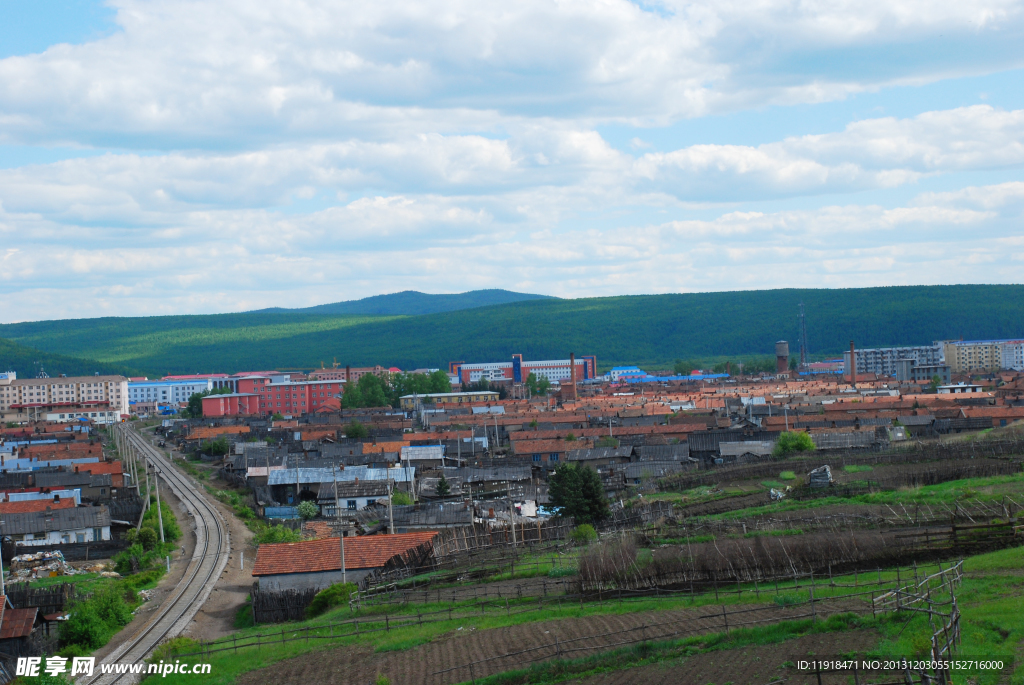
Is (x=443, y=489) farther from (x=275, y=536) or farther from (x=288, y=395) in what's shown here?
(x=288, y=395)

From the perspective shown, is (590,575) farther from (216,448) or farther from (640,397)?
(640,397)

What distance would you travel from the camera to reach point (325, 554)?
2430 cm

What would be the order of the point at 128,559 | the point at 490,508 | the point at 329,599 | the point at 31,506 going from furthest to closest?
the point at 31,506, the point at 490,508, the point at 128,559, the point at 329,599

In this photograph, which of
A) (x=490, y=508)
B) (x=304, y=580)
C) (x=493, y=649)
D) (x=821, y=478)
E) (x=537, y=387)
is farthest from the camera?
(x=537, y=387)

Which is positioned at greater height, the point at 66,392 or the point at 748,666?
the point at 66,392

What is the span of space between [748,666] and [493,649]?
15.0 feet

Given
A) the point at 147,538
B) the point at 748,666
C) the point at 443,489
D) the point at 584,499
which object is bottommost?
the point at 147,538

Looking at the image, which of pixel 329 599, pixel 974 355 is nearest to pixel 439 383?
pixel 329 599

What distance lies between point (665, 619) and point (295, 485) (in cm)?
3011

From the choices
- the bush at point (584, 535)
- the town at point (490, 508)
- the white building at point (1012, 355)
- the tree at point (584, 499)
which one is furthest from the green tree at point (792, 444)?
the white building at point (1012, 355)

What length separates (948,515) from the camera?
73.4 feet

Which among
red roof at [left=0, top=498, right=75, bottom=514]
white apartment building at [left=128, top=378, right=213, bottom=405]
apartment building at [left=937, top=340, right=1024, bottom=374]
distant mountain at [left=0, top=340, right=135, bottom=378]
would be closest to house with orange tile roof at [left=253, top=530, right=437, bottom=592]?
red roof at [left=0, top=498, right=75, bottom=514]

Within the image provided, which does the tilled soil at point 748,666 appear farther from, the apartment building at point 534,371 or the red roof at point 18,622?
the apartment building at point 534,371

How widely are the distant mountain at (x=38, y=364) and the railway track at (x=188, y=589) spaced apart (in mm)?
151168
